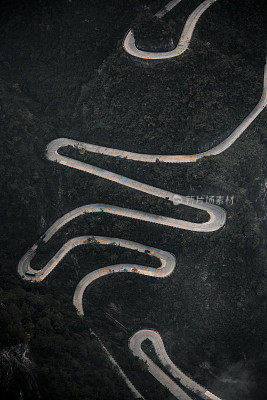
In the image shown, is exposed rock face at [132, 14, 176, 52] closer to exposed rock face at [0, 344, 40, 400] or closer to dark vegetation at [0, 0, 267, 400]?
dark vegetation at [0, 0, 267, 400]

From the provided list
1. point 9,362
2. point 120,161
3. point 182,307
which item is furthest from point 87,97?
point 9,362

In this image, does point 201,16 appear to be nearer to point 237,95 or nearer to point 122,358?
point 237,95
